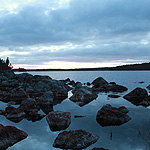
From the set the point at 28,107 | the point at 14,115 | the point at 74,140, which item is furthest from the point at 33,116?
the point at 74,140

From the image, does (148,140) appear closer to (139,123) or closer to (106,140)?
(106,140)

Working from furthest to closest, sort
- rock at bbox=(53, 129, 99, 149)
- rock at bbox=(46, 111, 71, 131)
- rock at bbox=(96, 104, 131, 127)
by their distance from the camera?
rock at bbox=(96, 104, 131, 127) < rock at bbox=(46, 111, 71, 131) < rock at bbox=(53, 129, 99, 149)

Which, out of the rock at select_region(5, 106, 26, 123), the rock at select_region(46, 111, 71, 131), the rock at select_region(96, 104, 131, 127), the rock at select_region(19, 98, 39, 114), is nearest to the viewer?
the rock at select_region(46, 111, 71, 131)

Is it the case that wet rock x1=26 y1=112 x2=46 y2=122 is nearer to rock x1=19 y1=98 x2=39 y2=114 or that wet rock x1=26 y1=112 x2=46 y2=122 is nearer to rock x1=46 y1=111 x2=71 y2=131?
rock x1=19 y1=98 x2=39 y2=114

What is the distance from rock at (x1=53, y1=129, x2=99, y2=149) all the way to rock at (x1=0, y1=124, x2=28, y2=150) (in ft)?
6.71

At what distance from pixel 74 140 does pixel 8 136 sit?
334cm

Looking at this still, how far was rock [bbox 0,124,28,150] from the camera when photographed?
7.60m

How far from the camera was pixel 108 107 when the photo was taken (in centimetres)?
1198

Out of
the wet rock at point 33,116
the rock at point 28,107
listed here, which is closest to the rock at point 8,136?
the wet rock at point 33,116

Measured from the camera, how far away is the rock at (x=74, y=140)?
24.8ft

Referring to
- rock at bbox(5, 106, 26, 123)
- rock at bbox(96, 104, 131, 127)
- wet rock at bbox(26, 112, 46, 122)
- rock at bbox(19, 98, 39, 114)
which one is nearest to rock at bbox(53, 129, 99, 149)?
rock at bbox(96, 104, 131, 127)

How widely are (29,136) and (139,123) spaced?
7.41 meters

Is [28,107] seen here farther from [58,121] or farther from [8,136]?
[8,136]

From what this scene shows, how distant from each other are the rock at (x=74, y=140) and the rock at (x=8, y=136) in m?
2.04
